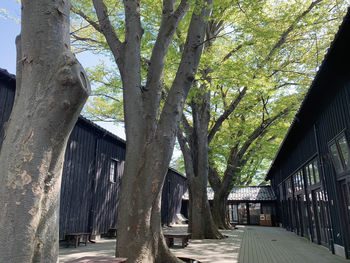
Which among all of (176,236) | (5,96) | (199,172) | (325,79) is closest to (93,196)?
(176,236)

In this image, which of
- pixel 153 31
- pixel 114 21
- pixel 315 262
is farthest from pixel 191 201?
pixel 114 21

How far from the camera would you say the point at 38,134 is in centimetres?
240

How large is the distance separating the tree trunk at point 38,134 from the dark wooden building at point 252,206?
2416cm

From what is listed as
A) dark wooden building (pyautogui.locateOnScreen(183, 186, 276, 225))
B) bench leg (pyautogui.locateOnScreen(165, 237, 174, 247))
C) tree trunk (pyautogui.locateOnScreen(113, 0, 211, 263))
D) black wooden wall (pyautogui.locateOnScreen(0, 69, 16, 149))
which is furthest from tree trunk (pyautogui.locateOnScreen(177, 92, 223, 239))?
dark wooden building (pyautogui.locateOnScreen(183, 186, 276, 225))

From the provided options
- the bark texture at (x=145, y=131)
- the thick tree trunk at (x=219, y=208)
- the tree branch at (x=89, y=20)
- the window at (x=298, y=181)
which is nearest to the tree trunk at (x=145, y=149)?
the bark texture at (x=145, y=131)

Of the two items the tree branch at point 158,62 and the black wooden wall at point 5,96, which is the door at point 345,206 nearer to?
the tree branch at point 158,62

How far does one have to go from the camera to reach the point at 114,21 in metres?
10.9

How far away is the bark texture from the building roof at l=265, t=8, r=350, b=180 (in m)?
2.88

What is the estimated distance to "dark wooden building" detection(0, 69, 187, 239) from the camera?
1027 cm

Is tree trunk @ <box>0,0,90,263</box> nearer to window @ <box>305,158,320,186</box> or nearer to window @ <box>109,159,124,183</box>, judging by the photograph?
window @ <box>305,158,320,186</box>

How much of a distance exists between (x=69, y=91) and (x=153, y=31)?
935 cm

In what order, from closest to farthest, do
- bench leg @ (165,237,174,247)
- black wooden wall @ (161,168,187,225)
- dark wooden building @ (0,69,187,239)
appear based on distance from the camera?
bench leg @ (165,237,174,247) < dark wooden building @ (0,69,187,239) < black wooden wall @ (161,168,187,225)

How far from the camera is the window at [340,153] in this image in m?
7.04

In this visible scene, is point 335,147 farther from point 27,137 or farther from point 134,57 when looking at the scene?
point 27,137
